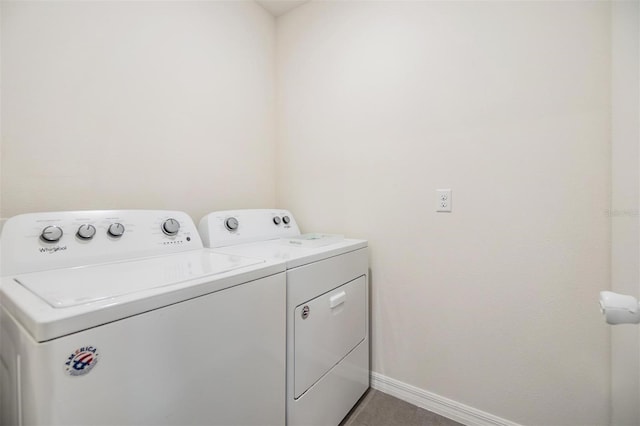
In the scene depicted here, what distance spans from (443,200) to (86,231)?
1466 millimetres

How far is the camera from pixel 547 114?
1140 mm

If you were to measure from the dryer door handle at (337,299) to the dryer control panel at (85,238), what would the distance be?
2.11 feet

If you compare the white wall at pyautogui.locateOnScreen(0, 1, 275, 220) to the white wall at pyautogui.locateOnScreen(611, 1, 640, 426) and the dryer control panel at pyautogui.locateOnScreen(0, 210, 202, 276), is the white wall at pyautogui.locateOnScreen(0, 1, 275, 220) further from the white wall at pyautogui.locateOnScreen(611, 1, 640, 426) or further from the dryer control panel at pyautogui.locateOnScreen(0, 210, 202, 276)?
the white wall at pyautogui.locateOnScreen(611, 1, 640, 426)

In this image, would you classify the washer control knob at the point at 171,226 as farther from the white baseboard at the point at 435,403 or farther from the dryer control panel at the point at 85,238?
the white baseboard at the point at 435,403

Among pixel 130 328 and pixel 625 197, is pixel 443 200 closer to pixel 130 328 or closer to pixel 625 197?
pixel 625 197

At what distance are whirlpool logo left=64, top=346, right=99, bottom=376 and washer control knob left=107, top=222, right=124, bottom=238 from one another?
578 mm

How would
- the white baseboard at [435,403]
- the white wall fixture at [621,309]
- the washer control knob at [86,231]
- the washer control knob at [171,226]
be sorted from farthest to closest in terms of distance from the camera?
the white baseboard at [435,403]
the washer control knob at [171,226]
the washer control knob at [86,231]
the white wall fixture at [621,309]

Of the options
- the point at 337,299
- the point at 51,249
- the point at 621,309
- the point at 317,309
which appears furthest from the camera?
the point at 337,299

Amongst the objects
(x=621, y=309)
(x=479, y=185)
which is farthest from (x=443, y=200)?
(x=621, y=309)

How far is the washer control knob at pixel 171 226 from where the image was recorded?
3.79 ft

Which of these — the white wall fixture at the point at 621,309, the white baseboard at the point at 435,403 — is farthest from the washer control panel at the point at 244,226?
the white wall fixture at the point at 621,309

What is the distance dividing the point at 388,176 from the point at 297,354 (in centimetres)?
99

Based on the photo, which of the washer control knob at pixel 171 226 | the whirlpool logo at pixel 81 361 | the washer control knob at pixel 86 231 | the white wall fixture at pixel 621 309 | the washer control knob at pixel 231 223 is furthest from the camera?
the washer control knob at pixel 231 223

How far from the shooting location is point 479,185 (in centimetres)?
128
